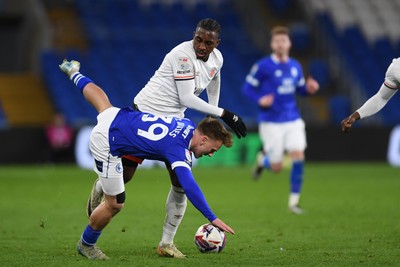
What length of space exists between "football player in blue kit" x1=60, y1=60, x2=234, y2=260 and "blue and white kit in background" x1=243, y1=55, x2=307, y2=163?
239 inches

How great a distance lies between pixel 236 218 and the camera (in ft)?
41.9

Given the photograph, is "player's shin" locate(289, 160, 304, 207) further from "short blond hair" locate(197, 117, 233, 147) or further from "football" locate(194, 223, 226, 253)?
"short blond hair" locate(197, 117, 233, 147)

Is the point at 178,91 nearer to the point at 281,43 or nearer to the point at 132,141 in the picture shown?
the point at 132,141

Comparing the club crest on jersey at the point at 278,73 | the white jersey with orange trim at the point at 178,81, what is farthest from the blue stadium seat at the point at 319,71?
the white jersey with orange trim at the point at 178,81

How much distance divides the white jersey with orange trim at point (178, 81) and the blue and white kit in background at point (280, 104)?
5.18m

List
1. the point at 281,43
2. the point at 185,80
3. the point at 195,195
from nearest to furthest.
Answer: the point at 195,195, the point at 185,80, the point at 281,43

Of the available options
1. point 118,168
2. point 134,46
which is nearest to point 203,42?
point 118,168

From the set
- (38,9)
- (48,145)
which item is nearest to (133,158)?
(48,145)

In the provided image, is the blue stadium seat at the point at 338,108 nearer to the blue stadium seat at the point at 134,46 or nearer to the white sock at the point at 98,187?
the blue stadium seat at the point at 134,46

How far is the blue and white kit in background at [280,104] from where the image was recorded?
14625 mm

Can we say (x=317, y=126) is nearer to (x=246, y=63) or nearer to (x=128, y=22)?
(x=246, y=63)

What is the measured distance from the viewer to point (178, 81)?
917 centimetres

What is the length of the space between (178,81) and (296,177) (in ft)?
16.9

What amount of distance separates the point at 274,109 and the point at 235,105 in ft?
43.6
